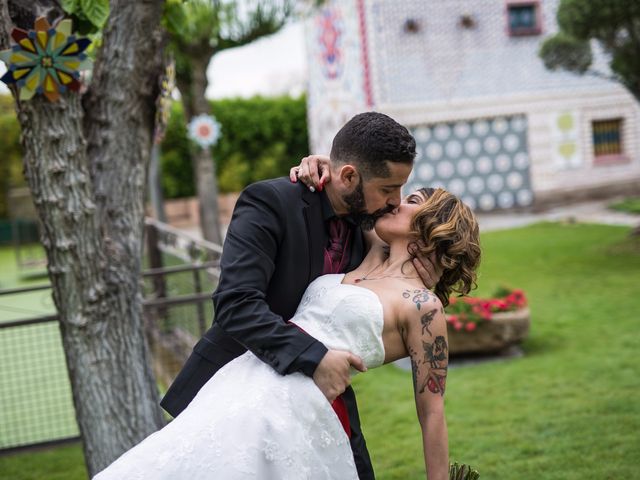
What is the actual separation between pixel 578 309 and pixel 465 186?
37.0 feet

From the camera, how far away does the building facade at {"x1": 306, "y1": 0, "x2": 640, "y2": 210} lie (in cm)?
1948

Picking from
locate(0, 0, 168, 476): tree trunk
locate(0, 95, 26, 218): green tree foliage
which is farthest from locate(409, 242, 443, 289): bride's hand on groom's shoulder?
locate(0, 95, 26, 218): green tree foliage

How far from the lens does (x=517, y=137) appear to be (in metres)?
20.2

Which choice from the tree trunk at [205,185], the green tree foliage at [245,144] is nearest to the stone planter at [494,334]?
the tree trunk at [205,185]

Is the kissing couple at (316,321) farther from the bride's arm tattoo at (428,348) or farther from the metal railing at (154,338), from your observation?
the metal railing at (154,338)

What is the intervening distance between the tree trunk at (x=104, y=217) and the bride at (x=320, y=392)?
145cm

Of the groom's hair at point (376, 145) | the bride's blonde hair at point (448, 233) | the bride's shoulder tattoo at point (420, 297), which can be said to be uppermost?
the groom's hair at point (376, 145)

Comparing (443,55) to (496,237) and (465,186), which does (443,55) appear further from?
(496,237)

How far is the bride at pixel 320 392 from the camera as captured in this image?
250 cm

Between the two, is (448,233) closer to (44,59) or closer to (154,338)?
(44,59)

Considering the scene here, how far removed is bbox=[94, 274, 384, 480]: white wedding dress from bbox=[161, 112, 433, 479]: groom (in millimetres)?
76

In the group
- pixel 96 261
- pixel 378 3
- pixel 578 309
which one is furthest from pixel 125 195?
pixel 378 3

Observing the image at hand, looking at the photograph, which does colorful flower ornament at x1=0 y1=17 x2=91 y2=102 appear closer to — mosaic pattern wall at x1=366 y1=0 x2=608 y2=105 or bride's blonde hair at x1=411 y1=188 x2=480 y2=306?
bride's blonde hair at x1=411 y1=188 x2=480 y2=306

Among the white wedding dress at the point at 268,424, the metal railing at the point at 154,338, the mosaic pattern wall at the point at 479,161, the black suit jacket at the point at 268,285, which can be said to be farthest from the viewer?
the mosaic pattern wall at the point at 479,161
